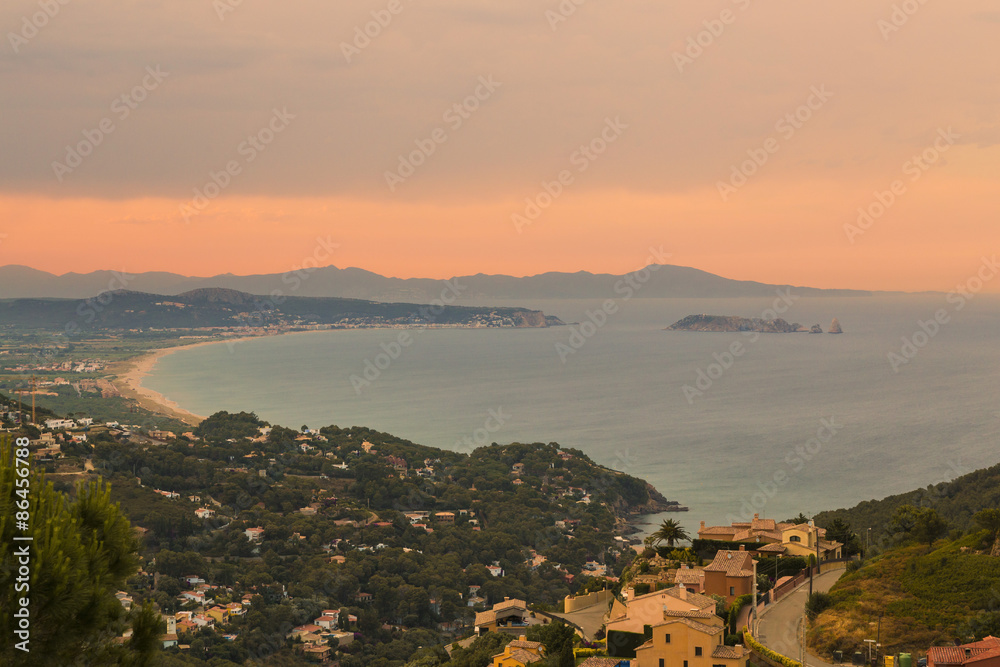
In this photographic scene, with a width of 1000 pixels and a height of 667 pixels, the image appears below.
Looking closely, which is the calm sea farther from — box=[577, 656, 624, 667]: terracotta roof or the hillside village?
box=[577, 656, 624, 667]: terracotta roof

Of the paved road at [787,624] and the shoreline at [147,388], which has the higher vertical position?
the shoreline at [147,388]

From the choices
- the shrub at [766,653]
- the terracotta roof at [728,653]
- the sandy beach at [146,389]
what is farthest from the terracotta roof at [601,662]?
the sandy beach at [146,389]

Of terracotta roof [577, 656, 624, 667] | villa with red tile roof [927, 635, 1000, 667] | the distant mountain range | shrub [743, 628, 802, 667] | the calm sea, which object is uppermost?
the distant mountain range

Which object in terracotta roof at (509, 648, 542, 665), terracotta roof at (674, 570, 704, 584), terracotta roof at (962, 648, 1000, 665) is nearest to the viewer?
terracotta roof at (962, 648, 1000, 665)

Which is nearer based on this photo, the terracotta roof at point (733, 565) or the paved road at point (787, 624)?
the paved road at point (787, 624)

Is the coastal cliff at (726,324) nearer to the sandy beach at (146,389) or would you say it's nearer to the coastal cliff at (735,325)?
the coastal cliff at (735,325)

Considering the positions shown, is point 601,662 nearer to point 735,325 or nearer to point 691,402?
point 691,402

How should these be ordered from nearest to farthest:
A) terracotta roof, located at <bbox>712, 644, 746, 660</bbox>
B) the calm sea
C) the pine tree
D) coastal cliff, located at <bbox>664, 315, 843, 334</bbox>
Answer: the pine tree → terracotta roof, located at <bbox>712, 644, 746, 660</bbox> → the calm sea → coastal cliff, located at <bbox>664, 315, 843, 334</bbox>

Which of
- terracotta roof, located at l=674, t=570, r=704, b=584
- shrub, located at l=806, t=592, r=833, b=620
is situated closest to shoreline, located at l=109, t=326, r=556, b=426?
terracotta roof, located at l=674, t=570, r=704, b=584
